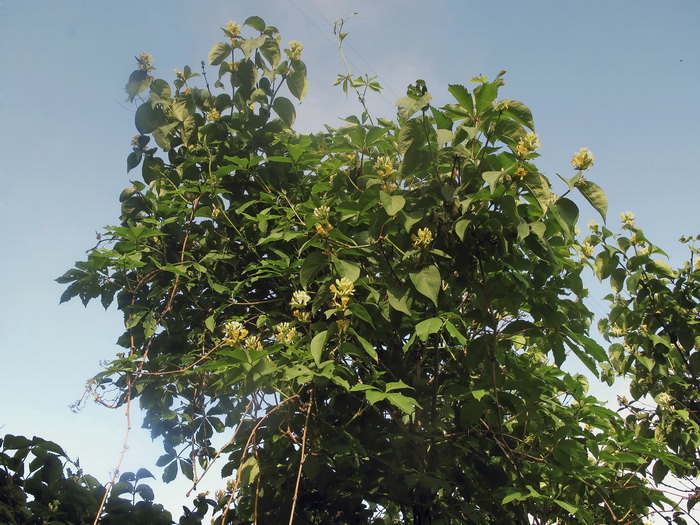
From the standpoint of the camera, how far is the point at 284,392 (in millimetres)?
2146

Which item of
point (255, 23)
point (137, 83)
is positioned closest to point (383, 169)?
point (255, 23)

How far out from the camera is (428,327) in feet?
5.82

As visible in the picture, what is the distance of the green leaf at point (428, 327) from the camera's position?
174 cm

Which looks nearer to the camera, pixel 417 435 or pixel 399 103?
pixel 399 103

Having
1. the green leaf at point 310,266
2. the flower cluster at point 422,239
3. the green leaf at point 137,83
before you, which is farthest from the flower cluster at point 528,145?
the green leaf at point 137,83

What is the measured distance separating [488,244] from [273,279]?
104cm

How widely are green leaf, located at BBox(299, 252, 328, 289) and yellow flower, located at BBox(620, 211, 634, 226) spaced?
6.80 feet

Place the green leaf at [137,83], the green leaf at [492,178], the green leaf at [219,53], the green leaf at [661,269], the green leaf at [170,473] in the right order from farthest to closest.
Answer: the green leaf at [661,269], the green leaf at [137,83], the green leaf at [219,53], the green leaf at [170,473], the green leaf at [492,178]

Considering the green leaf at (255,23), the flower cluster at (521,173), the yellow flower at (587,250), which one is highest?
the green leaf at (255,23)

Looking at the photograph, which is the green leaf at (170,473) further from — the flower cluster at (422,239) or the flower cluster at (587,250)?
the flower cluster at (587,250)

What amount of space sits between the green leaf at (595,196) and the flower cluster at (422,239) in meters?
0.49

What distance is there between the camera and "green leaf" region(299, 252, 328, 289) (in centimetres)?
191

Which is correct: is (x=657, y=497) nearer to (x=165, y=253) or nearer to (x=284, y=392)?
(x=284, y=392)

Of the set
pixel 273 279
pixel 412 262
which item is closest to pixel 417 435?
pixel 412 262
